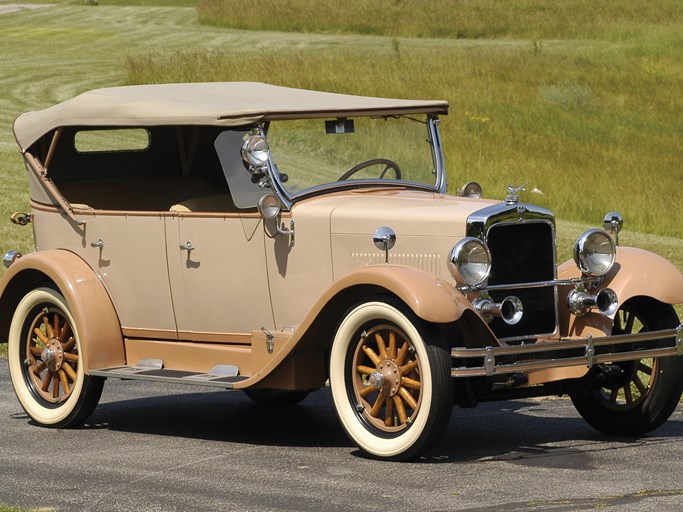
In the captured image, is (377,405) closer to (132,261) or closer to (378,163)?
(378,163)

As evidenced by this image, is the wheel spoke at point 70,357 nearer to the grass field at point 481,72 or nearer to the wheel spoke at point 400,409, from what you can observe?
the wheel spoke at point 400,409

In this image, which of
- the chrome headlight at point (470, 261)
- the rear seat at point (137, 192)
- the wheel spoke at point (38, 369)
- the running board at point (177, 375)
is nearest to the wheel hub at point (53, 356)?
the wheel spoke at point (38, 369)

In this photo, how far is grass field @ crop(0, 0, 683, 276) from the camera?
69.8ft

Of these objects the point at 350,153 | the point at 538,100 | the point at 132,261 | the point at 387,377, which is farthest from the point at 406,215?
the point at 538,100

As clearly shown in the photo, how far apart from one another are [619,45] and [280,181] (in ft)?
90.1

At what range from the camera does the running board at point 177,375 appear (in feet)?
25.0

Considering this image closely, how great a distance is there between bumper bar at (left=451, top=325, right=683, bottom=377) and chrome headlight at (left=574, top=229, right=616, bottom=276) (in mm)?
428

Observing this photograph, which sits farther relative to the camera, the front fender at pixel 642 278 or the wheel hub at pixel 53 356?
the wheel hub at pixel 53 356

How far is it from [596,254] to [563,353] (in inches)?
30.7

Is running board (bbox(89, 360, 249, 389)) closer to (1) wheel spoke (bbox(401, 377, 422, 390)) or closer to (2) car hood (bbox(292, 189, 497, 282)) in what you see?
(2) car hood (bbox(292, 189, 497, 282))

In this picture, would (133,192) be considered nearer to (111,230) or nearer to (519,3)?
(111,230)

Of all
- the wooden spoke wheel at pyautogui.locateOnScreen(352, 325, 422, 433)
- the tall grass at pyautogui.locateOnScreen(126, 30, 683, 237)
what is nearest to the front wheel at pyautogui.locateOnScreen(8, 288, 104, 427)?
the wooden spoke wheel at pyautogui.locateOnScreen(352, 325, 422, 433)

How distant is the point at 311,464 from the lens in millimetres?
6992

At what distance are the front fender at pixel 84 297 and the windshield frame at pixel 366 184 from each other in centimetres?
144
